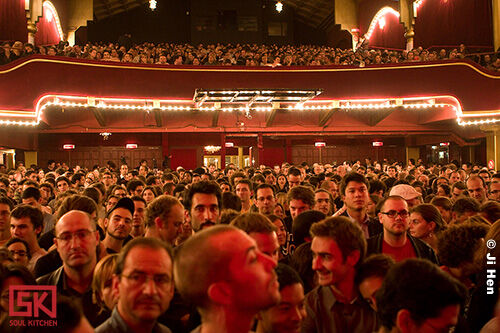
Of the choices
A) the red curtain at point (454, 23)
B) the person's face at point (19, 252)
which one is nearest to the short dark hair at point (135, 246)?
the person's face at point (19, 252)

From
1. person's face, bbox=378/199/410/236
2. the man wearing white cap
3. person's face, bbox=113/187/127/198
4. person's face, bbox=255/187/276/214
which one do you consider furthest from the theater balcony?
person's face, bbox=378/199/410/236

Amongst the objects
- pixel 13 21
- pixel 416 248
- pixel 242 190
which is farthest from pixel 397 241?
pixel 13 21

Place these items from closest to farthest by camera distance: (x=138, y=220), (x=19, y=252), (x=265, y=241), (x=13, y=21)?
(x=265, y=241)
(x=19, y=252)
(x=138, y=220)
(x=13, y=21)

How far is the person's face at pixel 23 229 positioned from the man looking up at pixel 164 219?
1210 millimetres

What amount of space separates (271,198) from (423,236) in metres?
2.05

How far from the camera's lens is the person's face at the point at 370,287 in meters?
2.78

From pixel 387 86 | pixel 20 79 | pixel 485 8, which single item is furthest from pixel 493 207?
pixel 485 8

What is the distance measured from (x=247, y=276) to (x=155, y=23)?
111ft

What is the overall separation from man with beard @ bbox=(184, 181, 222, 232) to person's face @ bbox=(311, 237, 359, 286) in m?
1.82

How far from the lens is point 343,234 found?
303 centimetres

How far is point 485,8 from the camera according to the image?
2292 cm

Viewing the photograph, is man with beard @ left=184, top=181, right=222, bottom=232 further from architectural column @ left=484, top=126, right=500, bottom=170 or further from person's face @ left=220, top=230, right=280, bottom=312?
architectural column @ left=484, top=126, right=500, bottom=170

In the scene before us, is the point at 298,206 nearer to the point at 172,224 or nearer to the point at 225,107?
the point at 172,224

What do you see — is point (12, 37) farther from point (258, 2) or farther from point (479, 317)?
point (479, 317)
